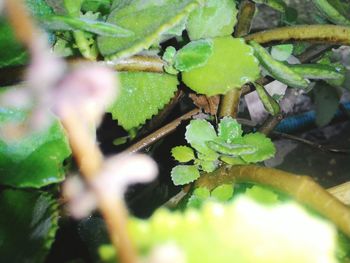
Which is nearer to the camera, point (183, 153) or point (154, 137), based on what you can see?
point (183, 153)

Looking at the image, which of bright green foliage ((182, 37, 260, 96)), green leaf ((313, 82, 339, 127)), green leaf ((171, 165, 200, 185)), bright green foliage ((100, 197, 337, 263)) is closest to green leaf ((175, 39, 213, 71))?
bright green foliage ((182, 37, 260, 96))

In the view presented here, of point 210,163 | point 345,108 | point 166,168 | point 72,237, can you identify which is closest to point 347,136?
point 345,108

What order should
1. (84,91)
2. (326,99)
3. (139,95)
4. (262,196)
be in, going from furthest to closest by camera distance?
(326,99) < (139,95) < (262,196) < (84,91)

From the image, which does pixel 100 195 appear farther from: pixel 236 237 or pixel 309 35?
pixel 309 35

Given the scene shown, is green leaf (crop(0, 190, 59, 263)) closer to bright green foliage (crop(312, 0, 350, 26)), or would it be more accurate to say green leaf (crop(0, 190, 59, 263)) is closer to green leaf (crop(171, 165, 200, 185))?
green leaf (crop(171, 165, 200, 185))

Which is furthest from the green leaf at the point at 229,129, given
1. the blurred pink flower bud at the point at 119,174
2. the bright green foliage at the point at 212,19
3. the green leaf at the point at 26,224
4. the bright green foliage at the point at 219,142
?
the blurred pink flower bud at the point at 119,174

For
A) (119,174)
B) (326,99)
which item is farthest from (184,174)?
(326,99)

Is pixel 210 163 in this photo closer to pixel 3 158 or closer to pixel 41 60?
pixel 3 158
